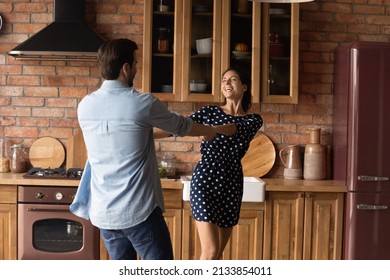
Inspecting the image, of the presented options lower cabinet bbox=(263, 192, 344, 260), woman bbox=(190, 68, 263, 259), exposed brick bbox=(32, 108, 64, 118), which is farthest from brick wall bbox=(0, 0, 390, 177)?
woman bbox=(190, 68, 263, 259)

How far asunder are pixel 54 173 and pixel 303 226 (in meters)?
1.75

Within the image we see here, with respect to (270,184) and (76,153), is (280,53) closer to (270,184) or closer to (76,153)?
(270,184)

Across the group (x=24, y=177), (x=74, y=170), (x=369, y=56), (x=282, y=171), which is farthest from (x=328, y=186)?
(x=24, y=177)

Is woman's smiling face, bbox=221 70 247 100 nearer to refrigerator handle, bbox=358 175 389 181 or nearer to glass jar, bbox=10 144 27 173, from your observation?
refrigerator handle, bbox=358 175 389 181

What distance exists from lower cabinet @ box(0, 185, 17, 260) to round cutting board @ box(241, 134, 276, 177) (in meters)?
1.64

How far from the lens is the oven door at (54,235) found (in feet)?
13.8

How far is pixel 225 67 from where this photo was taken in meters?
→ 4.38

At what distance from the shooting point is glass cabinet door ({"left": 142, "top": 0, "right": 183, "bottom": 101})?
435 centimetres

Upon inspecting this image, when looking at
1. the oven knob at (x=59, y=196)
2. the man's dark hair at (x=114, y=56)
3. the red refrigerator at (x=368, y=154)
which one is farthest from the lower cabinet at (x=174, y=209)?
the man's dark hair at (x=114, y=56)

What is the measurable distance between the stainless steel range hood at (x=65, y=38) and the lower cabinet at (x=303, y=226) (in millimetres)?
1589

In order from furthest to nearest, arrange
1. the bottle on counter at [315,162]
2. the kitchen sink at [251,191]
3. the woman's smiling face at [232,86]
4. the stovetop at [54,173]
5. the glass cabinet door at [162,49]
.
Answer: the bottle on counter at [315,162]
the glass cabinet door at [162,49]
the stovetop at [54,173]
the kitchen sink at [251,191]
the woman's smiling face at [232,86]

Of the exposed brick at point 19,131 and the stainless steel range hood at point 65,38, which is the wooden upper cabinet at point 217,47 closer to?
the stainless steel range hood at point 65,38
